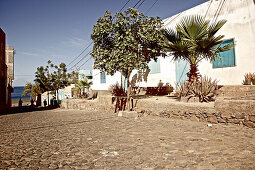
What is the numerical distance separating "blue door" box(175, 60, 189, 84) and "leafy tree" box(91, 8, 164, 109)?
134 inches

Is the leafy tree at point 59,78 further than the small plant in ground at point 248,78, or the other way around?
the leafy tree at point 59,78

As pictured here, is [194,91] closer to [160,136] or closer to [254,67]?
[160,136]

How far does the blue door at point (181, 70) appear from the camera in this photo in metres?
10.9

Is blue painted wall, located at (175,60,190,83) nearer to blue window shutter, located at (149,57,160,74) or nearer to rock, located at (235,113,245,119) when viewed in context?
blue window shutter, located at (149,57,160,74)

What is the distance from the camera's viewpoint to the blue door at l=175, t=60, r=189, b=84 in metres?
10.9

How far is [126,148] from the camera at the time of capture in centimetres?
401

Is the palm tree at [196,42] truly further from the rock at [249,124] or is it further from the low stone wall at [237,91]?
the rock at [249,124]

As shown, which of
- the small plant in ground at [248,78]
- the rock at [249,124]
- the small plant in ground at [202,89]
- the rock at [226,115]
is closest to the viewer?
the rock at [249,124]

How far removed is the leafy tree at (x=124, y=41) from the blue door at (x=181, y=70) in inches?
134

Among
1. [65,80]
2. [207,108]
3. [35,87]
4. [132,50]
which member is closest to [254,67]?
[207,108]

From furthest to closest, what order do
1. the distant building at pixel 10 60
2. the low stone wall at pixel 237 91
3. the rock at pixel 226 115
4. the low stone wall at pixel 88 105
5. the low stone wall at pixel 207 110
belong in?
the distant building at pixel 10 60 → the low stone wall at pixel 88 105 → the low stone wall at pixel 237 91 → the rock at pixel 226 115 → the low stone wall at pixel 207 110

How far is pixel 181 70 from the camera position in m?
11.1

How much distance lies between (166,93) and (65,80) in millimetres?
18508

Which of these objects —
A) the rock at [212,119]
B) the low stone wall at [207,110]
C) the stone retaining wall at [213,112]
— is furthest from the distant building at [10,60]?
the rock at [212,119]
